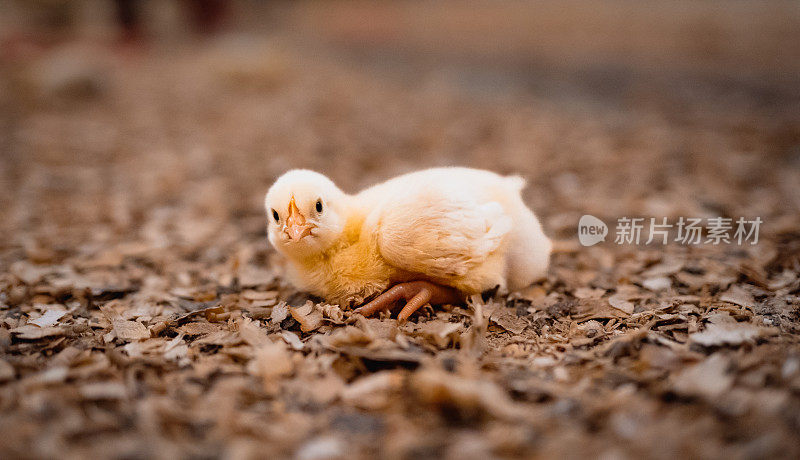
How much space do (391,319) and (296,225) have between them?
0.54 metres

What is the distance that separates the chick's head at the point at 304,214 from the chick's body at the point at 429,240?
57 mm

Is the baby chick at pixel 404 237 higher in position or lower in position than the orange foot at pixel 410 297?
higher

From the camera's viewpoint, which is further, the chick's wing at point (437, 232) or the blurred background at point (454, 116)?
the blurred background at point (454, 116)

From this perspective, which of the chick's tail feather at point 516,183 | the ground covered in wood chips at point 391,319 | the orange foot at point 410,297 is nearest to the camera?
the ground covered in wood chips at point 391,319

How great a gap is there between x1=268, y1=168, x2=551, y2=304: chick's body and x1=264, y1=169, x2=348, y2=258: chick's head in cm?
6

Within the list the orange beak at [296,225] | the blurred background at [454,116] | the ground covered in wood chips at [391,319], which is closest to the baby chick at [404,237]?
the orange beak at [296,225]

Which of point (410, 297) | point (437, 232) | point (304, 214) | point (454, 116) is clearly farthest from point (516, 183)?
point (454, 116)

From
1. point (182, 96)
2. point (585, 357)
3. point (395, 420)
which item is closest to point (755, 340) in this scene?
point (585, 357)

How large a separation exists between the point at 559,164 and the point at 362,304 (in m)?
2.89

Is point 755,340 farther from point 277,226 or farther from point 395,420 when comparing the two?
point 277,226

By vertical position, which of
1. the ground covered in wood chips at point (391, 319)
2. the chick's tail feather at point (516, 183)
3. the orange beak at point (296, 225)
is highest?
the chick's tail feather at point (516, 183)

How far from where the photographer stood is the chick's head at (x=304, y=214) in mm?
1966

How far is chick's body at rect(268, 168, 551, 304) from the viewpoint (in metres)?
2.02

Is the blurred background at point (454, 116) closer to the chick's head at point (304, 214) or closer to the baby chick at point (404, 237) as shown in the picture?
the baby chick at point (404, 237)
